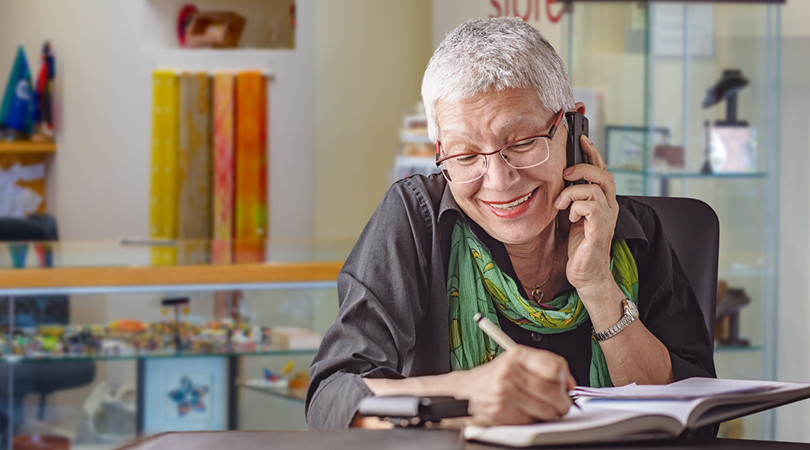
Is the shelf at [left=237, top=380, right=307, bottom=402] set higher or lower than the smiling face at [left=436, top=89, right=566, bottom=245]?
lower

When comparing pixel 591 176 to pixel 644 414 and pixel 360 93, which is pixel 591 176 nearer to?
pixel 644 414

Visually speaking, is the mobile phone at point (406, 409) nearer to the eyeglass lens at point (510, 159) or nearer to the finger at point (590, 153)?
the eyeglass lens at point (510, 159)

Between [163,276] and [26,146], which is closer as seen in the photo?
[163,276]

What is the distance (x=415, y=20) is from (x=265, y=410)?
113 inches

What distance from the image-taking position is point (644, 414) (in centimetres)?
58

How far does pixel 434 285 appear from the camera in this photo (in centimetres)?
93

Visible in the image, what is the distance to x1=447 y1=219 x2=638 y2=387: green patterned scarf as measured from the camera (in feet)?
3.05

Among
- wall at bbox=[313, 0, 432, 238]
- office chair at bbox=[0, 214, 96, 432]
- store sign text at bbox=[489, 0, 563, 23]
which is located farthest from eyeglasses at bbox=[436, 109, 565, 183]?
wall at bbox=[313, 0, 432, 238]

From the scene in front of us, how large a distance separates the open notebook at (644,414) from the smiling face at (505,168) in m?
0.29

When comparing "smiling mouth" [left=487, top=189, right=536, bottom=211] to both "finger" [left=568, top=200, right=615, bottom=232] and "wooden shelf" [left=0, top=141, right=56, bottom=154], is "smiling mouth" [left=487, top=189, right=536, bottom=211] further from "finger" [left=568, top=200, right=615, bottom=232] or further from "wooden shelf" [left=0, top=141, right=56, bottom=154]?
"wooden shelf" [left=0, top=141, right=56, bottom=154]

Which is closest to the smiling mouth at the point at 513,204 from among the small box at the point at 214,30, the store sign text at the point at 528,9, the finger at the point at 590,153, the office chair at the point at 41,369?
the finger at the point at 590,153

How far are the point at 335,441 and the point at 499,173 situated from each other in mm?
477

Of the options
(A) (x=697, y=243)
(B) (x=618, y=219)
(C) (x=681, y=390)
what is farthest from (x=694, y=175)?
(C) (x=681, y=390)

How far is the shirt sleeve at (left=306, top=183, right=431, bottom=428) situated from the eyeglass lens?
8 cm
